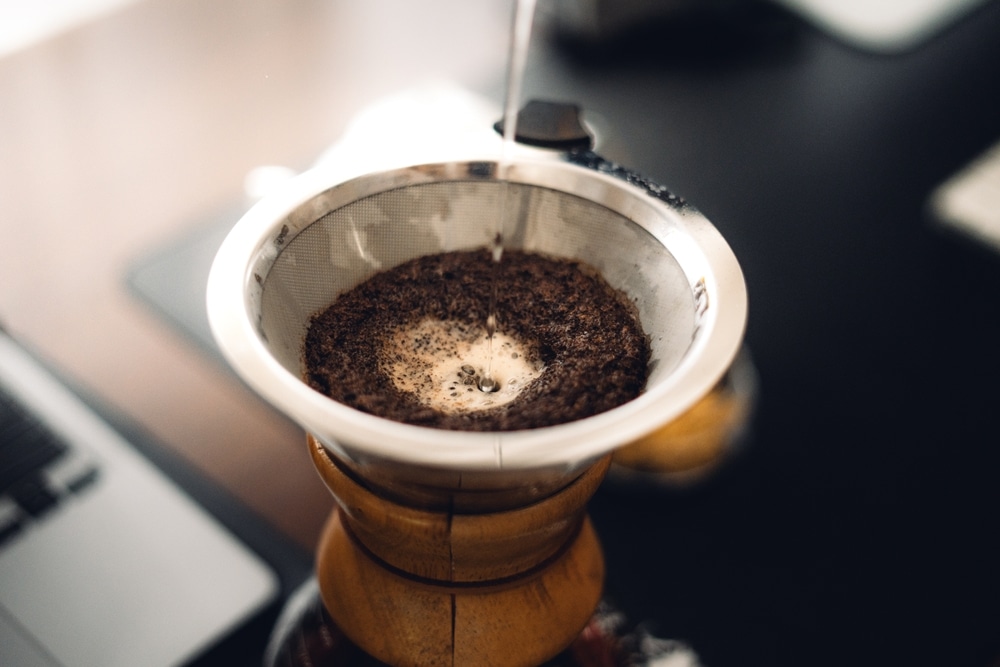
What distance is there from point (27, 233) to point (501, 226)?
834 mm

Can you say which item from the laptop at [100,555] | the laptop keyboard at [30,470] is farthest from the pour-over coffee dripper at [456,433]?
the laptop keyboard at [30,470]

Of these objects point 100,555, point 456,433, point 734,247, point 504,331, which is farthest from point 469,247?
point 734,247

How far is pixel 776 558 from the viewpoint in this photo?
0.94 meters

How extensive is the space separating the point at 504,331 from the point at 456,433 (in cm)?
15

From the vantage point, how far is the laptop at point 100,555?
2.23 ft

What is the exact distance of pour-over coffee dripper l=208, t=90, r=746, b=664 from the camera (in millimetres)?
360

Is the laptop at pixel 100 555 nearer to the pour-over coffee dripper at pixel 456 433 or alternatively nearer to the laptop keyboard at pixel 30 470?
the laptop keyboard at pixel 30 470

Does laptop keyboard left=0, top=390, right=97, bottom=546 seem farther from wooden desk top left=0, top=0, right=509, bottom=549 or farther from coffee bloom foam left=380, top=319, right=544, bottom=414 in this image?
coffee bloom foam left=380, top=319, right=544, bottom=414

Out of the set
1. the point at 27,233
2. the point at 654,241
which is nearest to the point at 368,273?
the point at 654,241

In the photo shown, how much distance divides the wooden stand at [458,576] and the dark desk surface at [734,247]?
0.34m

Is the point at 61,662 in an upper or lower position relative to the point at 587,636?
lower

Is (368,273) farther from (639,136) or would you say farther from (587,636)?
(639,136)

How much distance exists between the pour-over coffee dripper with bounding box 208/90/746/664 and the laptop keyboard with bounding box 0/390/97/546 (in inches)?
13.9

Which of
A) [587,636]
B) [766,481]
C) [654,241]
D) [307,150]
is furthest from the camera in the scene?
[307,150]
